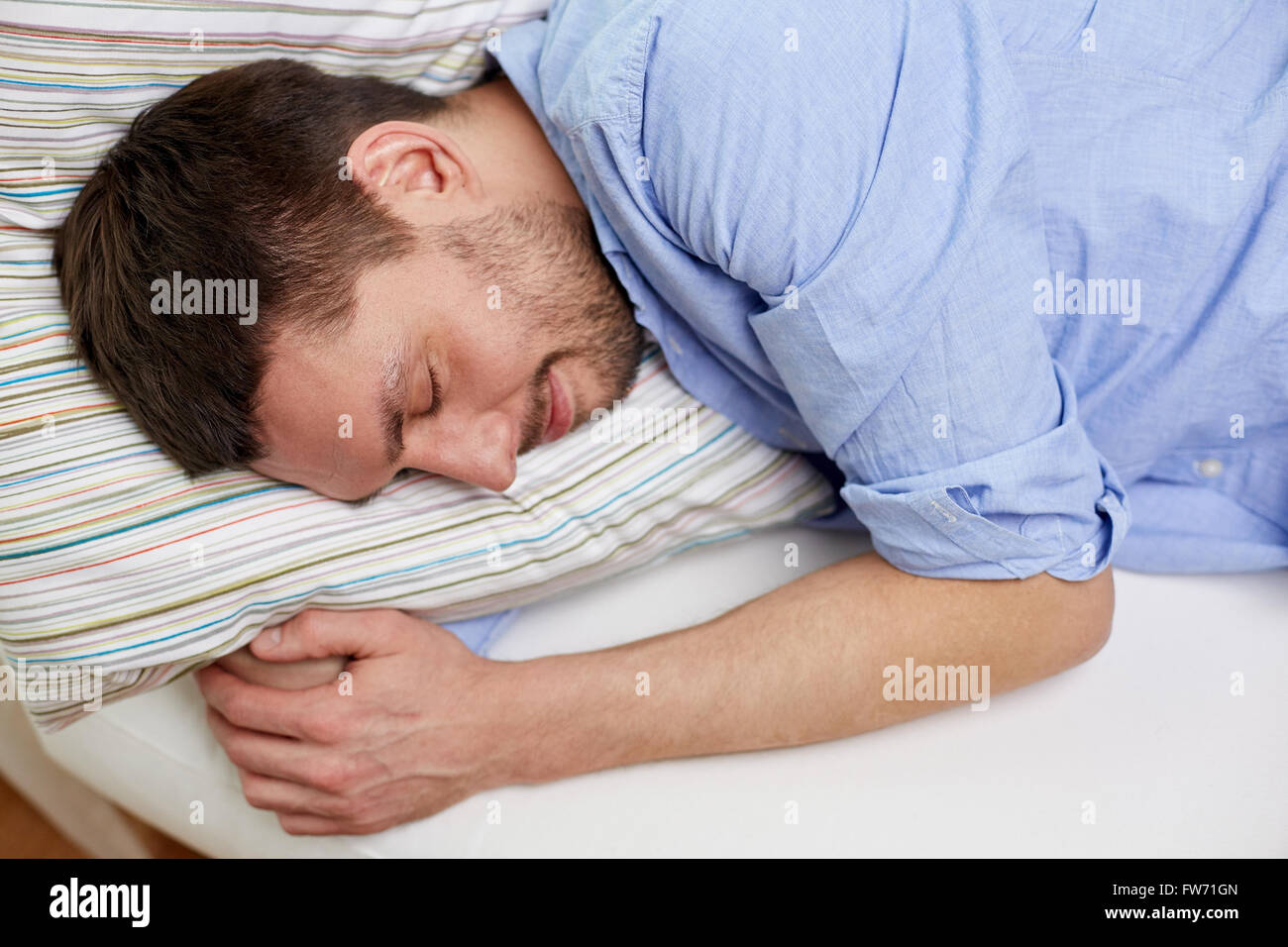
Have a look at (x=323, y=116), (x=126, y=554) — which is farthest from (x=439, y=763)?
(x=323, y=116)

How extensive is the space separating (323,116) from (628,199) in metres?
0.30

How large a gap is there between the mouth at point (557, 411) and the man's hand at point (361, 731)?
0.25 m

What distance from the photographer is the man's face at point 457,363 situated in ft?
3.09

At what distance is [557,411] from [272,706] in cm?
40

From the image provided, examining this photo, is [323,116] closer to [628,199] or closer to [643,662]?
[628,199]

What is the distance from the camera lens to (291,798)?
1.05m

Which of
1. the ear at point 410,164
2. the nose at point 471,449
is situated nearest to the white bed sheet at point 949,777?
the nose at point 471,449

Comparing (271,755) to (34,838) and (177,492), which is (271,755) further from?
(34,838)

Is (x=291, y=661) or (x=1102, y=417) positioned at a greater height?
(x=1102, y=417)

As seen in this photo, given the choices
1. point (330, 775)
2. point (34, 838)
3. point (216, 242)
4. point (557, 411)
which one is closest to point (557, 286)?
point (557, 411)

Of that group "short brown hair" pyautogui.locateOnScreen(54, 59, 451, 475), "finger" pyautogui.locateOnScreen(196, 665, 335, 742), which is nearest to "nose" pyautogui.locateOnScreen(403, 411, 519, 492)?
"short brown hair" pyautogui.locateOnScreen(54, 59, 451, 475)

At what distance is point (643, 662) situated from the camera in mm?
1077
